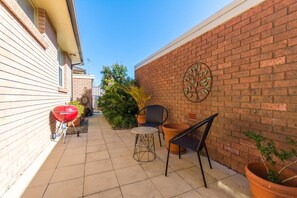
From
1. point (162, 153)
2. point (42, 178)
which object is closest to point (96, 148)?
point (42, 178)

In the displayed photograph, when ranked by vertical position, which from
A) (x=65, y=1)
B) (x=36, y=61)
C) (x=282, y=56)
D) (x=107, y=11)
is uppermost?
(x=107, y=11)

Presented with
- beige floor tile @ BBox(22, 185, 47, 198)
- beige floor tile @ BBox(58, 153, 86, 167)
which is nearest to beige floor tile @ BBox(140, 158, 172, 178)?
beige floor tile @ BBox(58, 153, 86, 167)

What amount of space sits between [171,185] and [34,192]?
160 centimetres

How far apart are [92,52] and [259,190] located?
51.5 ft

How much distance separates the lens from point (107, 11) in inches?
268

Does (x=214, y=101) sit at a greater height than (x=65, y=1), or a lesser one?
lesser

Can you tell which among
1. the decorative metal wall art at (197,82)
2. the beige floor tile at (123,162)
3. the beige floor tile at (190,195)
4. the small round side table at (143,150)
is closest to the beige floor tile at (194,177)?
the beige floor tile at (190,195)

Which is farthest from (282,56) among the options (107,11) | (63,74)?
(107,11)

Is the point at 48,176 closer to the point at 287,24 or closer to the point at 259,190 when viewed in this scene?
the point at 259,190

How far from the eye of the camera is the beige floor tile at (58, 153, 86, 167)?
93.7 inches

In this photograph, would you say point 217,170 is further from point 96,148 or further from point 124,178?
point 96,148

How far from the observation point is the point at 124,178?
1.94m

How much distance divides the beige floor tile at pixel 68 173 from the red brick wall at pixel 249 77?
215 cm

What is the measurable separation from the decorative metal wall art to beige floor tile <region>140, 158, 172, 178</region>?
4.44 ft
